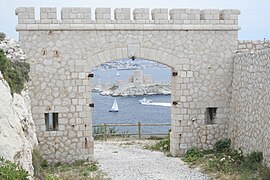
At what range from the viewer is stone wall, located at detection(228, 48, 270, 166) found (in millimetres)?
9625

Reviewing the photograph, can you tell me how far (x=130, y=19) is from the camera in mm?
11492

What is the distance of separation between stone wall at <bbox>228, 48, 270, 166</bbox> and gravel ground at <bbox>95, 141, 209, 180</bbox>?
1591 mm

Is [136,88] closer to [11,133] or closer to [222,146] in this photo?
[222,146]

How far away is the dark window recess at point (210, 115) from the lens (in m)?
12.3

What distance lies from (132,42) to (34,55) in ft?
8.83

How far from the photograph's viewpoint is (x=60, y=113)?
446 inches

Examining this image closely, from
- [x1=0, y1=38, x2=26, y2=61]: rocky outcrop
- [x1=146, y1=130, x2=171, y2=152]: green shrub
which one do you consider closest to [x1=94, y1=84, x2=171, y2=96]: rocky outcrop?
[x1=146, y1=130, x2=171, y2=152]: green shrub

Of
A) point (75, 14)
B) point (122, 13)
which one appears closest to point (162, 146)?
point (122, 13)

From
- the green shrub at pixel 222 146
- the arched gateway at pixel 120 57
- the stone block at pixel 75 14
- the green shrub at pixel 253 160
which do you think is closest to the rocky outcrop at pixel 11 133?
the arched gateway at pixel 120 57

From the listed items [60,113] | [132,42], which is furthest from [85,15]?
[60,113]

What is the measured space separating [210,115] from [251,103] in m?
2.10

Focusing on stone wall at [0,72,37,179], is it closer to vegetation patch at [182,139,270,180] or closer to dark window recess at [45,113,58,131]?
dark window recess at [45,113,58,131]

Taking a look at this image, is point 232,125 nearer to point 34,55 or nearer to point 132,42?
point 132,42

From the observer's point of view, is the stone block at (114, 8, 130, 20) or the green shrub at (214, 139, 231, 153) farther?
the green shrub at (214, 139, 231, 153)
